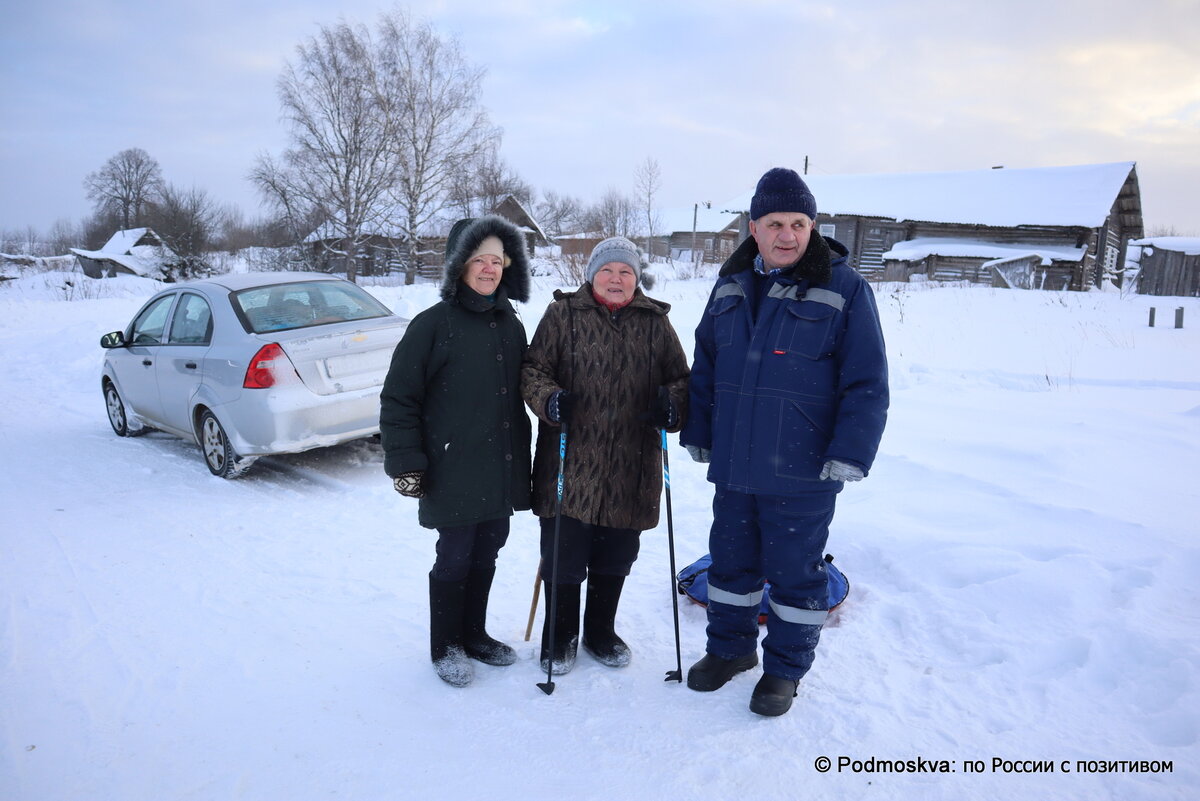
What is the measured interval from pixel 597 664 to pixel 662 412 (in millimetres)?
1175

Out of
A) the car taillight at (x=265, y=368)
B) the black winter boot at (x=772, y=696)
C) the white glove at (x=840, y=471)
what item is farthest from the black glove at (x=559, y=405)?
the car taillight at (x=265, y=368)

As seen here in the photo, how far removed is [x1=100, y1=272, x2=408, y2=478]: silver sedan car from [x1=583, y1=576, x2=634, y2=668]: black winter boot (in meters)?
2.94

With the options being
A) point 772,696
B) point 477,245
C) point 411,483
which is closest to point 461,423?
point 411,483

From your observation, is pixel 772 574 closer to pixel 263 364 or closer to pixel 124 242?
pixel 263 364

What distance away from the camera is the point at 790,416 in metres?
2.60

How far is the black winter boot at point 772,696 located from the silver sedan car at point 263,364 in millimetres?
3676

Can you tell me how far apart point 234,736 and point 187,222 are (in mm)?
35932

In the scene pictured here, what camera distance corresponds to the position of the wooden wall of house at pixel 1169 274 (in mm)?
26328

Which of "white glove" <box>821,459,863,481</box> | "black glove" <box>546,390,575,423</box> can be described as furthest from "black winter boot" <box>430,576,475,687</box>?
"white glove" <box>821,459,863,481</box>

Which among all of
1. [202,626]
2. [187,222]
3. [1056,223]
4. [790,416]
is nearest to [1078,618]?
[790,416]

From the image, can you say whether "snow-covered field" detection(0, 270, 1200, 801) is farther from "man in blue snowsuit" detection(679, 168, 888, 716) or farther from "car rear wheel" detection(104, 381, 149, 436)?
"car rear wheel" detection(104, 381, 149, 436)

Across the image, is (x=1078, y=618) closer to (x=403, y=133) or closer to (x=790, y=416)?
(x=790, y=416)

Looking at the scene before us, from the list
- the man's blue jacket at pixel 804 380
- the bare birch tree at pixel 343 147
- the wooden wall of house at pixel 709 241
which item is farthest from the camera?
the wooden wall of house at pixel 709 241

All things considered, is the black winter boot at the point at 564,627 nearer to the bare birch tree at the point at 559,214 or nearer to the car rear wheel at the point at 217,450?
the car rear wheel at the point at 217,450
